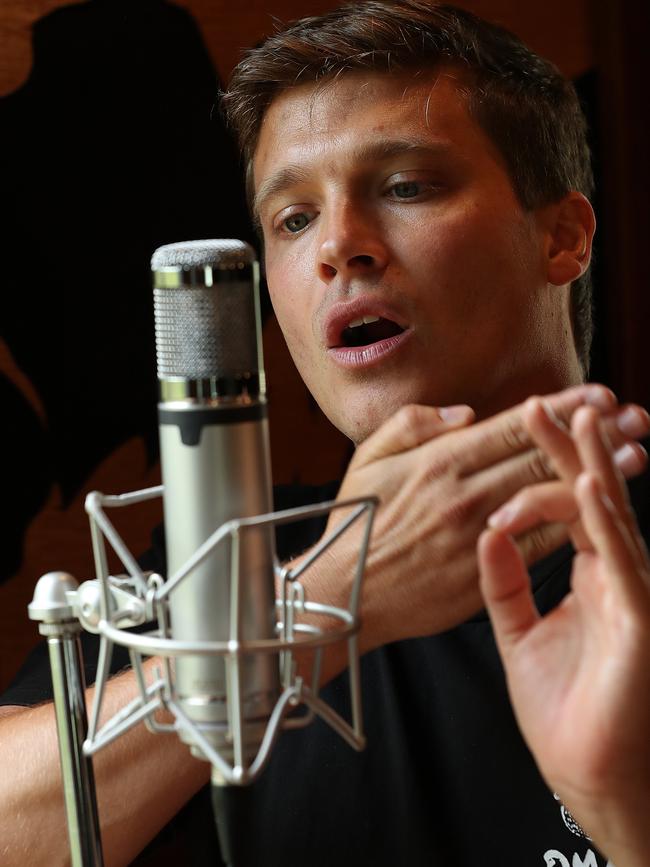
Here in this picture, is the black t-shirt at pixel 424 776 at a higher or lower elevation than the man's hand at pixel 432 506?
lower

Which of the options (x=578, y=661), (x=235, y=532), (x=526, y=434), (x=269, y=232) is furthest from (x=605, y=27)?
(x=235, y=532)

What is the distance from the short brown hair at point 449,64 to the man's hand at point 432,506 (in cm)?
62

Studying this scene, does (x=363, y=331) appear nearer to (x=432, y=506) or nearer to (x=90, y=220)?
(x=432, y=506)

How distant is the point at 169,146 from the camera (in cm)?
171

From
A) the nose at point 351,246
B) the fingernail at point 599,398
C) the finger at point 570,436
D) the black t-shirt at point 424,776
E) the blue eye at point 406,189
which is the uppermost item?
the blue eye at point 406,189

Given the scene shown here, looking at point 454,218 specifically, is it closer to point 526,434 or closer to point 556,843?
point 526,434

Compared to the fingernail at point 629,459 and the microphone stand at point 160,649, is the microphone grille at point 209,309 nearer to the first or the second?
the microphone stand at point 160,649

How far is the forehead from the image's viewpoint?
1.19 metres

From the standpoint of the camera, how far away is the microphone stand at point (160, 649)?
42 centimetres

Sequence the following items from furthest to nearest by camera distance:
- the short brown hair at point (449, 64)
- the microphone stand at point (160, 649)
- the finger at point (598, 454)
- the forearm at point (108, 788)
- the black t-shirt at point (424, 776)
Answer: the short brown hair at point (449, 64)
the black t-shirt at point (424, 776)
the forearm at point (108, 788)
the finger at point (598, 454)
the microphone stand at point (160, 649)

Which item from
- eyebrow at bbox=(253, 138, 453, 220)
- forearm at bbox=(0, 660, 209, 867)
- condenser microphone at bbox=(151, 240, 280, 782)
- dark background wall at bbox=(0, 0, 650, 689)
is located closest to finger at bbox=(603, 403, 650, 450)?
condenser microphone at bbox=(151, 240, 280, 782)

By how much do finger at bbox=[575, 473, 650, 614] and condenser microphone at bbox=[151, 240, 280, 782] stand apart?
0.52 ft

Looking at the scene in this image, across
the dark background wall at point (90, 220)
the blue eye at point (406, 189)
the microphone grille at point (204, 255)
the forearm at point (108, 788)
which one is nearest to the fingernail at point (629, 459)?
the microphone grille at point (204, 255)

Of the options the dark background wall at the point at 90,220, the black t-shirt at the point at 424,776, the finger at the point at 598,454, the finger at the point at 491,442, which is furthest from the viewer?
the dark background wall at the point at 90,220
